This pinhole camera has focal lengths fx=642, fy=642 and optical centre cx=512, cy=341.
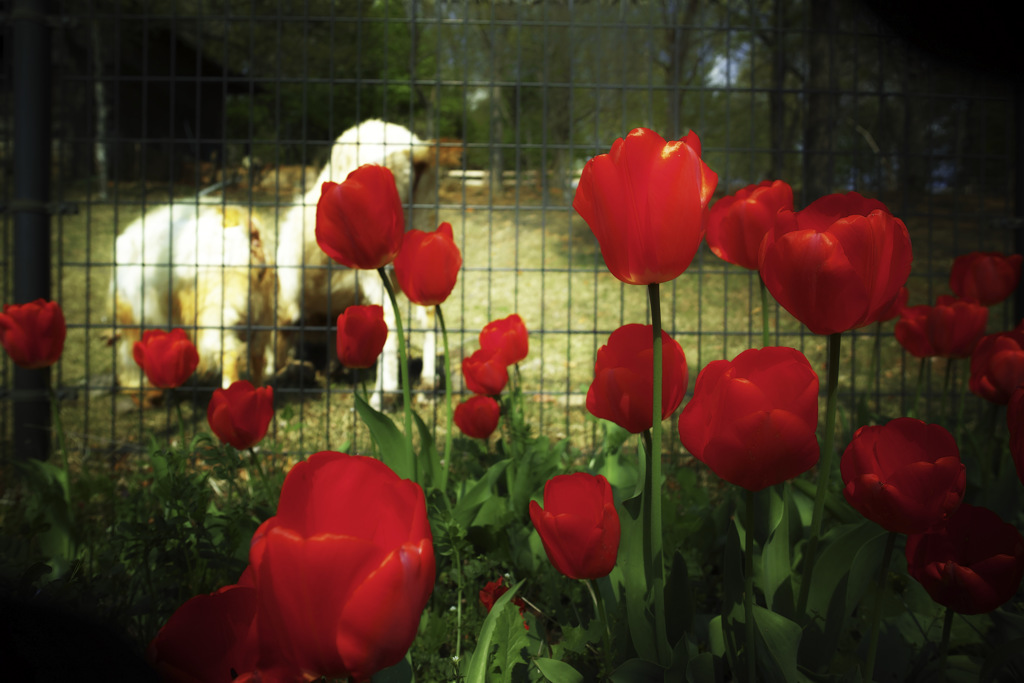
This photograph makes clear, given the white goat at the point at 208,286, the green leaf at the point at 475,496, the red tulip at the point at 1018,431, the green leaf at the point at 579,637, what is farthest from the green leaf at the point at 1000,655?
the white goat at the point at 208,286

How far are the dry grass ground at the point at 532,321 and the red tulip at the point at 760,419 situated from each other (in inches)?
58.3

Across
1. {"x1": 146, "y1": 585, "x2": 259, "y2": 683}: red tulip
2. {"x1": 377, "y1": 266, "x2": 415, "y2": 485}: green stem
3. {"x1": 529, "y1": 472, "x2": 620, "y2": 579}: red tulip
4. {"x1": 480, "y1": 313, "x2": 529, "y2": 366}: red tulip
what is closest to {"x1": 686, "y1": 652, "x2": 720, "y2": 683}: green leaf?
{"x1": 529, "y1": 472, "x2": 620, "y2": 579}: red tulip

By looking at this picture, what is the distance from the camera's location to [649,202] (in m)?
0.55

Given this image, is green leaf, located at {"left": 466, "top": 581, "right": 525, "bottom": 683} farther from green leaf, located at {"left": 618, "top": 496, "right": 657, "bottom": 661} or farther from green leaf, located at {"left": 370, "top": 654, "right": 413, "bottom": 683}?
green leaf, located at {"left": 618, "top": 496, "right": 657, "bottom": 661}

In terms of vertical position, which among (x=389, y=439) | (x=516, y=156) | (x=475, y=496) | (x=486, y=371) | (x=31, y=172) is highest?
(x=516, y=156)

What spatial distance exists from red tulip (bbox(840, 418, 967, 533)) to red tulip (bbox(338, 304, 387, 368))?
0.91 metres

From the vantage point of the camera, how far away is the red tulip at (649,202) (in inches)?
21.5

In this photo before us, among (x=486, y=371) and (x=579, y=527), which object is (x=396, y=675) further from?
(x=486, y=371)

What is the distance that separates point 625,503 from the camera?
0.84m

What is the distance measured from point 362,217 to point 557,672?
2.19 feet

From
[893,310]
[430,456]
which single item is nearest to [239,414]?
[430,456]

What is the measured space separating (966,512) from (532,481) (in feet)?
2.97

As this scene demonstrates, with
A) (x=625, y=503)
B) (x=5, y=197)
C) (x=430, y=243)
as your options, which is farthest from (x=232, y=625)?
(x=5, y=197)

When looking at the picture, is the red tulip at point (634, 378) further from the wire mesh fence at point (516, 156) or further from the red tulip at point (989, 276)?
the red tulip at point (989, 276)
